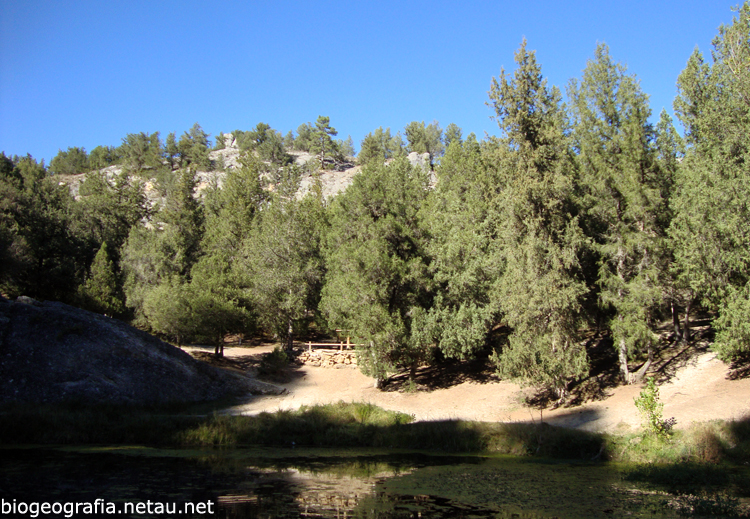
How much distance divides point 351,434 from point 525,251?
1275cm

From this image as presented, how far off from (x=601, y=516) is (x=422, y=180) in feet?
144

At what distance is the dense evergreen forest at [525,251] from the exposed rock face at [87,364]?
799 cm

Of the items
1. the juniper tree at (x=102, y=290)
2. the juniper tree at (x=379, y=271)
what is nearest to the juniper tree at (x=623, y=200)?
the juniper tree at (x=379, y=271)

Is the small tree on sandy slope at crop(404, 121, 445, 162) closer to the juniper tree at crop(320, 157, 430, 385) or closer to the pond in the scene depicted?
the juniper tree at crop(320, 157, 430, 385)

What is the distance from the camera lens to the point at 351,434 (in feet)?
68.3

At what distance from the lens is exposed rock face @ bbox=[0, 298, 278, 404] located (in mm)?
23906

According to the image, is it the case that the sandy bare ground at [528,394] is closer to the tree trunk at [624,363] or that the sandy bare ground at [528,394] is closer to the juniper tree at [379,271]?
the tree trunk at [624,363]

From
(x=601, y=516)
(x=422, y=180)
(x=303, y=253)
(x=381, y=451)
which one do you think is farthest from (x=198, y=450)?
(x=422, y=180)

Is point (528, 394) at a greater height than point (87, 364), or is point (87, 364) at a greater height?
point (87, 364)

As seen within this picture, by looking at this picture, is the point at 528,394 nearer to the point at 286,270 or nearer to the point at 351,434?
the point at 351,434

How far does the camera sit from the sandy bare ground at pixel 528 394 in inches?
841

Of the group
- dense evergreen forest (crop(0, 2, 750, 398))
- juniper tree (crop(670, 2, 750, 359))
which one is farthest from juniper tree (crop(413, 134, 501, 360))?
juniper tree (crop(670, 2, 750, 359))

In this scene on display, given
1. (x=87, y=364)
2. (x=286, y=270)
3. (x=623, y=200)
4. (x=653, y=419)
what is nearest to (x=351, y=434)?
(x=653, y=419)

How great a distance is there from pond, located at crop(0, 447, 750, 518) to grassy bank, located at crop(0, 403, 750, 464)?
5.15ft
